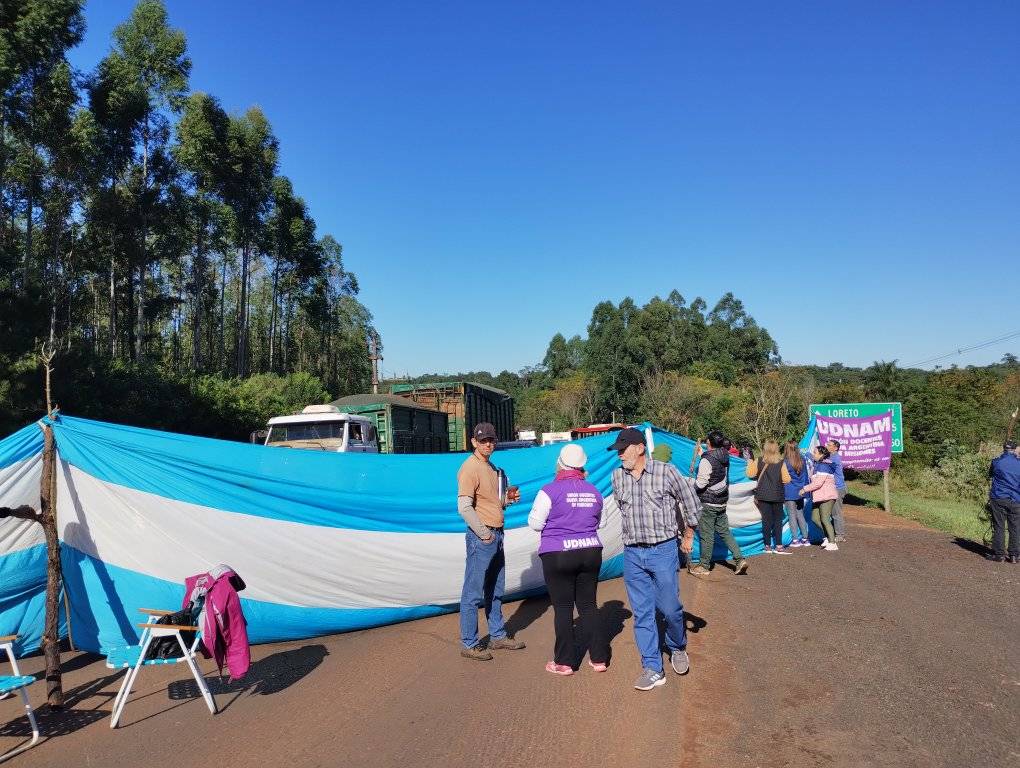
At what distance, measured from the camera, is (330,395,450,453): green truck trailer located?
17609mm

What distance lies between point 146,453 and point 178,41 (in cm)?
2851

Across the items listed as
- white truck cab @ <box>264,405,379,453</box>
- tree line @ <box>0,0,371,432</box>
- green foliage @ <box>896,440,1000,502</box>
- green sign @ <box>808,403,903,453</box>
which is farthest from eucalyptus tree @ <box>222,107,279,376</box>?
green foliage @ <box>896,440,1000,502</box>

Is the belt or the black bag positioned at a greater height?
the belt

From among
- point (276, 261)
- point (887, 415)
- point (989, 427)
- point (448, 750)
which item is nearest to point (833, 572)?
point (448, 750)

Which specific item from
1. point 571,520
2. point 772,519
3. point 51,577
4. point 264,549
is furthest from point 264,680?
point 772,519

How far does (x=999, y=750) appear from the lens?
12.5 feet

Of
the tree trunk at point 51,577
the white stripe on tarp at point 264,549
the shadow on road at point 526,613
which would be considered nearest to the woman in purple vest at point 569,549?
the shadow on road at point 526,613

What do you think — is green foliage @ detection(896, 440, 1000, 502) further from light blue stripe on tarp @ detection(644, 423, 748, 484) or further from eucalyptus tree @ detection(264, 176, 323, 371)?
eucalyptus tree @ detection(264, 176, 323, 371)

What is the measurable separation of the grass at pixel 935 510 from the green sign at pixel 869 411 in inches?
70.6

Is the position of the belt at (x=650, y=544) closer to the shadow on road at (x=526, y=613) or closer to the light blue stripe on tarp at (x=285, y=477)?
the shadow on road at (x=526, y=613)

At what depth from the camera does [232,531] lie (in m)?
5.88

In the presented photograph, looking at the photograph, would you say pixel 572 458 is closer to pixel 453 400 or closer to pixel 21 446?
pixel 21 446

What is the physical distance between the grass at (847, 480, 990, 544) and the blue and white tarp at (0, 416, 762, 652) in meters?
9.91

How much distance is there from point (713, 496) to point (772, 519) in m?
2.48
